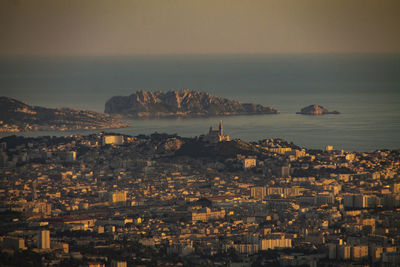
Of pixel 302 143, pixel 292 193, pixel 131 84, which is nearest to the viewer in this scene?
pixel 292 193

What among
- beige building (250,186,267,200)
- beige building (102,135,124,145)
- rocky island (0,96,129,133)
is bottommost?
beige building (250,186,267,200)

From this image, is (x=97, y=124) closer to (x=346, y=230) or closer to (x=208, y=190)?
(x=208, y=190)

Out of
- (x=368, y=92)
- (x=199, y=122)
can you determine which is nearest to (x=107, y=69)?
(x=368, y=92)

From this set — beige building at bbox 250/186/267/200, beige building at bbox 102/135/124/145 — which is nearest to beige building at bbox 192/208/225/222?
beige building at bbox 250/186/267/200

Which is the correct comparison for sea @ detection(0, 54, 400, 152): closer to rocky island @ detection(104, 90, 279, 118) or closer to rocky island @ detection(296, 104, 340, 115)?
rocky island @ detection(296, 104, 340, 115)

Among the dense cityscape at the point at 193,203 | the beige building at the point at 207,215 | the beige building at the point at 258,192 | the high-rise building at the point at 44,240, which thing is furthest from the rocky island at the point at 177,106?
the high-rise building at the point at 44,240

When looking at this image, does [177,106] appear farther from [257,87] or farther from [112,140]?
[112,140]
